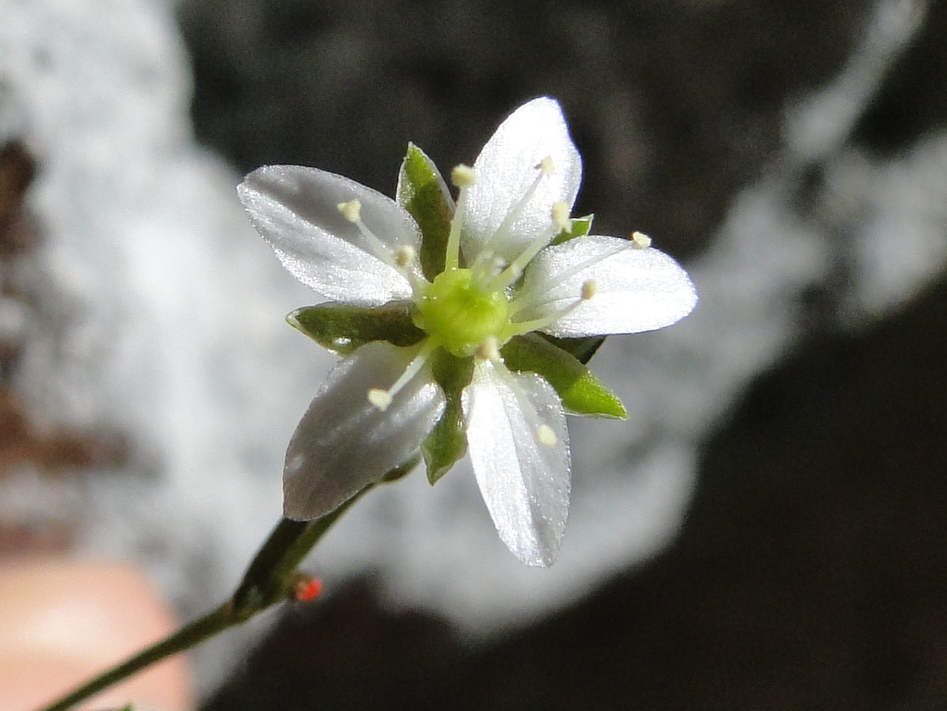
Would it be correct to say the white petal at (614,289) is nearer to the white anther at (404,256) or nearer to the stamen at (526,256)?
the stamen at (526,256)

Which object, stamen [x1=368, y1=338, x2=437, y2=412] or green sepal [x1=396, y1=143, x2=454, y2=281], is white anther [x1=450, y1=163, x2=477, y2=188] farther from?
stamen [x1=368, y1=338, x2=437, y2=412]

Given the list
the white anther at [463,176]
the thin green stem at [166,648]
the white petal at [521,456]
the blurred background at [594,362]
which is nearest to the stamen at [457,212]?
the white anther at [463,176]

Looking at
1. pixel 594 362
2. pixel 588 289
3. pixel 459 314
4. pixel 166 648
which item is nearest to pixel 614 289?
pixel 588 289

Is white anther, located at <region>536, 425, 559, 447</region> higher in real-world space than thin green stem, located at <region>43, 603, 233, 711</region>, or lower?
lower

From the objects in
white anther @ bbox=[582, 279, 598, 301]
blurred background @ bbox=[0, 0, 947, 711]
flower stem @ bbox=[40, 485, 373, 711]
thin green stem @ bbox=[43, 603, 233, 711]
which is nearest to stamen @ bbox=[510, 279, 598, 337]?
white anther @ bbox=[582, 279, 598, 301]

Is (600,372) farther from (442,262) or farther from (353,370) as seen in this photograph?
(353,370)

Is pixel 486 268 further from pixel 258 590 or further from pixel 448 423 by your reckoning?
pixel 258 590
